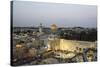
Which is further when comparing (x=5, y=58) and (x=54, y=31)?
(x=54, y=31)

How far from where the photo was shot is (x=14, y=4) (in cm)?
213

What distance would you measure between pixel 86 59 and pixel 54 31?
543mm

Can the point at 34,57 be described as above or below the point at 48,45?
below

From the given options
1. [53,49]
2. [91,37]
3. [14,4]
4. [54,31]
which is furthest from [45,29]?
[91,37]

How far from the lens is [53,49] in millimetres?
2270

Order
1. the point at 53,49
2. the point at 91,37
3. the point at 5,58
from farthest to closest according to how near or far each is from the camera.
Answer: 1. the point at 91,37
2. the point at 53,49
3. the point at 5,58

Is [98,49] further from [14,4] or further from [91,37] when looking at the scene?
[14,4]

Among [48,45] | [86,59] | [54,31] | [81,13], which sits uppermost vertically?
[81,13]

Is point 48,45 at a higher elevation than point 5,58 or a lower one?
higher

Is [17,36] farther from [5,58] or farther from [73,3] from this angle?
[73,3]

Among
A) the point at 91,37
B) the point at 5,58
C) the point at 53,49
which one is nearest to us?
the point at 5,58

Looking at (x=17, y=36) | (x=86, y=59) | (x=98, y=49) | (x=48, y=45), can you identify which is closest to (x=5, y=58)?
(x=17, y=36)

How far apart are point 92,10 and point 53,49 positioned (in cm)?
71

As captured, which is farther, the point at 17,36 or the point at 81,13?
the point at 81,13
